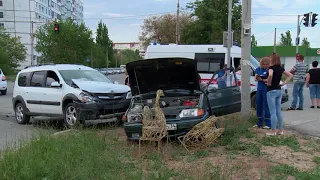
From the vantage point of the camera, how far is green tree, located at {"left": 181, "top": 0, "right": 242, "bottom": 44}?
32531 millimetres

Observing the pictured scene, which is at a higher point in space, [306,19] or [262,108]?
[306,19]

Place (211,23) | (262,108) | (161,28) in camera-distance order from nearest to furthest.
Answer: (262,108), (211,23), (161,28)

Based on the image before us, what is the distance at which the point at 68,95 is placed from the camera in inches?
350

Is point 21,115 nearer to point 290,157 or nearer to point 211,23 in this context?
point 290,157

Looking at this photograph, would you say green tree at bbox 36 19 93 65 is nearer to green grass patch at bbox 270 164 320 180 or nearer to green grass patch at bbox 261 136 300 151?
green grass patch at bbox 261 136 300 151

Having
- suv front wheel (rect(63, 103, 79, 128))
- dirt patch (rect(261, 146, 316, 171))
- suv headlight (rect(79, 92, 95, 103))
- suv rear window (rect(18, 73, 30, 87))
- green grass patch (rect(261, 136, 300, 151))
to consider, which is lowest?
dirt patch (rect(261, 146, 316, 171))

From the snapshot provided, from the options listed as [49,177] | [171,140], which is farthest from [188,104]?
[49,177]

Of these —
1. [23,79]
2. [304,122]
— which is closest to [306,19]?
[304,122]

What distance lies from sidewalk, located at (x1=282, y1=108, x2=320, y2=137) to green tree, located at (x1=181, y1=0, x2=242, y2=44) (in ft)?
74.8

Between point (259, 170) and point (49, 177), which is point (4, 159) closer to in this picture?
point (49, 177)

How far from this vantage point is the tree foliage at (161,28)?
5009 centimetres

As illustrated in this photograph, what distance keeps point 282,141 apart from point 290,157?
100cm

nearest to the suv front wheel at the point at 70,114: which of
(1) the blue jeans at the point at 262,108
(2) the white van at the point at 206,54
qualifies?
(1) the blue jeans at the point at 262,108

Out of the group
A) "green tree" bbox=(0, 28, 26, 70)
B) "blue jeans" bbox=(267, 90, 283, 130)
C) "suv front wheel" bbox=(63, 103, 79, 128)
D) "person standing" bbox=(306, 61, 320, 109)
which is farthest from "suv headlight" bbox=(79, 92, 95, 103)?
"green tree" bbox=(0, 28, 26, 70)
